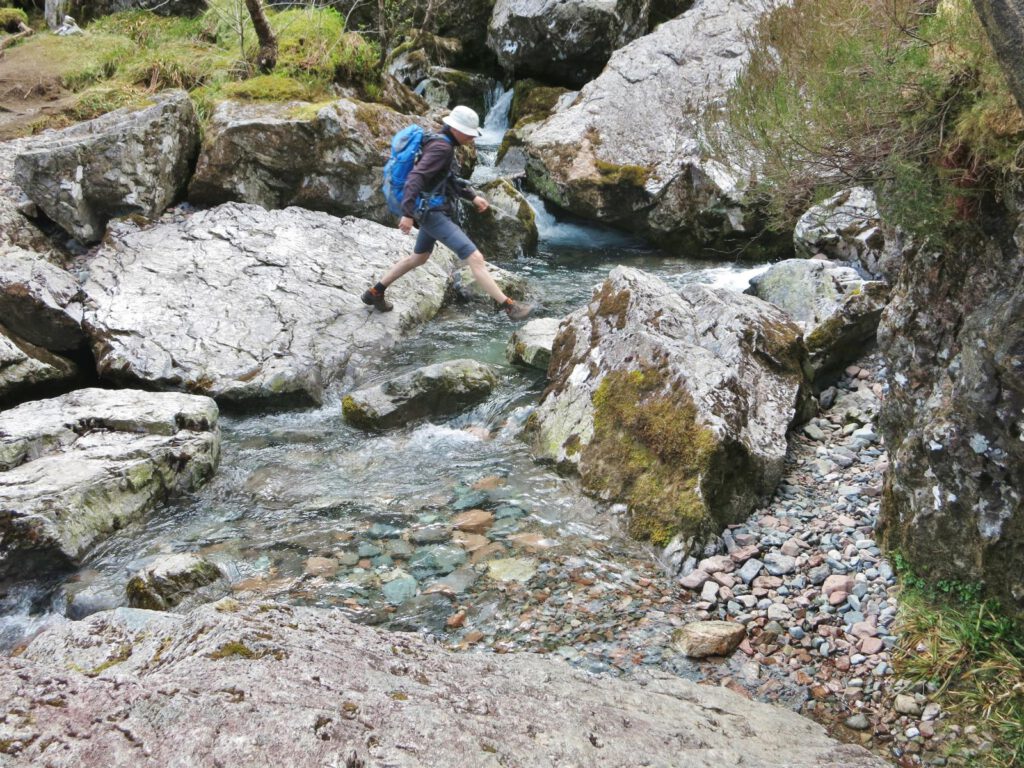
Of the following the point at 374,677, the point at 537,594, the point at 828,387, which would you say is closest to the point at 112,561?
the point at 537,594

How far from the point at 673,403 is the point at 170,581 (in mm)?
3714

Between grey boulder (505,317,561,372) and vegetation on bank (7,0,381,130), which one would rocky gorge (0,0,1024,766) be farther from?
vegetation on bank (7,0,381,130)

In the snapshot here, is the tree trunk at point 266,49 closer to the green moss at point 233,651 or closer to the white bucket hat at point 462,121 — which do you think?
the white bucket hat at point 462,121

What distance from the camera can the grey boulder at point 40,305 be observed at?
25.8ft

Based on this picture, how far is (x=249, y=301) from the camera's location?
8.75 metres

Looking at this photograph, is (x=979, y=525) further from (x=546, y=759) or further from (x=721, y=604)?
(x=546, y=759)

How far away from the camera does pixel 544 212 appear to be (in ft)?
43.9

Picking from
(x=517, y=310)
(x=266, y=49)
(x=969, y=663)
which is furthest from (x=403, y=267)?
(x=266, y=49)

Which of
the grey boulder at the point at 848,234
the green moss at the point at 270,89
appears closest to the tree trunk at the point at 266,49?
the green moss at the point at 270,89

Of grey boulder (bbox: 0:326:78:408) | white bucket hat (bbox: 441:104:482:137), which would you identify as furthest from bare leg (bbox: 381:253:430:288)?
grey boulder (bbox: 0:326:78:408)

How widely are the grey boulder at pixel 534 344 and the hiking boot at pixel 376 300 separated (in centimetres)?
176

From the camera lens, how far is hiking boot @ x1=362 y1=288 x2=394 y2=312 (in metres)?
9.02

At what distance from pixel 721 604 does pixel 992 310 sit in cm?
215

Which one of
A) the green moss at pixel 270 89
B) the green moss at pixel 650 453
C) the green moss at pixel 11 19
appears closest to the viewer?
the green moss at pixel 650 453
